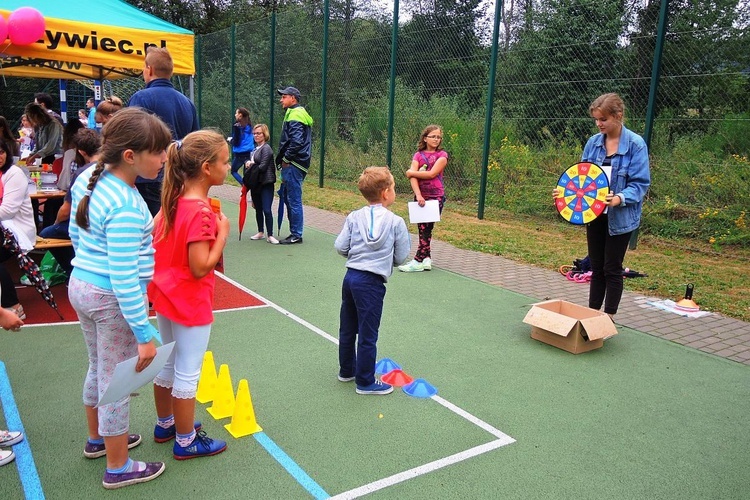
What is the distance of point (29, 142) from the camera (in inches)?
400

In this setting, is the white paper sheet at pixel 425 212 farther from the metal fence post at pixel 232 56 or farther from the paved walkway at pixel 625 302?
the metal fence post at pixel 232 56

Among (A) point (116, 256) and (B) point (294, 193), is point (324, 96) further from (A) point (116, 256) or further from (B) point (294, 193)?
(A) point (116, 256)

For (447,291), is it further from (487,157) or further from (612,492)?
(487,157)

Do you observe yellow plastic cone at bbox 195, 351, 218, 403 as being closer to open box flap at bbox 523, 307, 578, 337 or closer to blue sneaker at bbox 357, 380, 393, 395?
blue sneaker at bbox 357, 380, 393, 395

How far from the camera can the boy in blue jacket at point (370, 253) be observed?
3.54 meters

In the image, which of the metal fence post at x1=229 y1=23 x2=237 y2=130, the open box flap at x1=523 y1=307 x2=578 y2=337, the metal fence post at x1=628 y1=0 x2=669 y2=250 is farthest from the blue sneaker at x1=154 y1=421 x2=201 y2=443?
the metal fence post at x1=229 y1=23 x2=237 y2=130

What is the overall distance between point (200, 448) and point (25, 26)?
546cm

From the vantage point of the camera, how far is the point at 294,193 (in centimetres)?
790

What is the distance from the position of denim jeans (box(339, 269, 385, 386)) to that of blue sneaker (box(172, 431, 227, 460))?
1.00 metres

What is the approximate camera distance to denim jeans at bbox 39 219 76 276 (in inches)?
219

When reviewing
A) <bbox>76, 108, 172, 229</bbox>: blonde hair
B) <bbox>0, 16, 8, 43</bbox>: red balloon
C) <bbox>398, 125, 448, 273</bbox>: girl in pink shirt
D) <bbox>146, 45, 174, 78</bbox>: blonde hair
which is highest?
<bbox>0, 16, 8, 43</bbox>: red balloon

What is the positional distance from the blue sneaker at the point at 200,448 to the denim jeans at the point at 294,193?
17.0 feet

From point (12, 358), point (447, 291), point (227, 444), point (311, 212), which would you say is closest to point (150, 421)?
point (227, 444)

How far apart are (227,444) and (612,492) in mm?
1902
